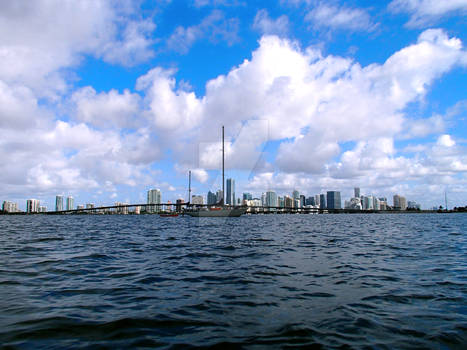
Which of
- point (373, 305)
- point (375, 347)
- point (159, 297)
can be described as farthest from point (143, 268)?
point (375, 347)

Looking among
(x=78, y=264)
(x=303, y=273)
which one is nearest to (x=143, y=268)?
(x=78, y=264)

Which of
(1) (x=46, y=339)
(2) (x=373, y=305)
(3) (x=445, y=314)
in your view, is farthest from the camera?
(2) (x=373, y=305)

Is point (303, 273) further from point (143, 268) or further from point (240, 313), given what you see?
point (143, 268)

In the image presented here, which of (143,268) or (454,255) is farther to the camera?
(454,255)

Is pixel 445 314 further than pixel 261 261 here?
No

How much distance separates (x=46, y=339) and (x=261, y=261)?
8408 mm

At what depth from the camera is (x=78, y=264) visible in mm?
11828

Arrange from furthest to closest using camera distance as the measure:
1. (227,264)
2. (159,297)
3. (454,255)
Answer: (454,255)
(227,264)
(159,297)

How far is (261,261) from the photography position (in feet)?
40.0

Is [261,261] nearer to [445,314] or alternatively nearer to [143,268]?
[143,268]

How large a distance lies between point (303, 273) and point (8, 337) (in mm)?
7810

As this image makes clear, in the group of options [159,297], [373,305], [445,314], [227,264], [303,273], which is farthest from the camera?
[227,264]

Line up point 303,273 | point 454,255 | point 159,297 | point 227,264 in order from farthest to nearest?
point 454,255 → point 227,264 → point 303,273 → point 159,297

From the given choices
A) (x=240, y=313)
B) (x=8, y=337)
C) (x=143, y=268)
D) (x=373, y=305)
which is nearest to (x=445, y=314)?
(x=373, y=305)
